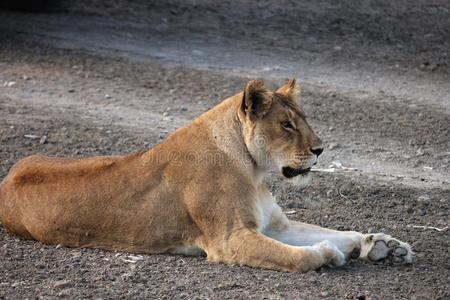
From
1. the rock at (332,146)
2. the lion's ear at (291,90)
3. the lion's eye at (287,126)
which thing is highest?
the lion's ear at (291,90)

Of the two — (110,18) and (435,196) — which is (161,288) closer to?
(435,196)

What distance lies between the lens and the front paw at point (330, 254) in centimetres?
548

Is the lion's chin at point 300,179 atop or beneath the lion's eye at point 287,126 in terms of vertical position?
beneath

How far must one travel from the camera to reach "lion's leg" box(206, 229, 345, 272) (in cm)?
543

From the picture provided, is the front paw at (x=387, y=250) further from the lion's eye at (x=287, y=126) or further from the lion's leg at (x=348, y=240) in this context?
the lion's eye at (x=287, y=126)

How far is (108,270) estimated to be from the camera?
5523mm

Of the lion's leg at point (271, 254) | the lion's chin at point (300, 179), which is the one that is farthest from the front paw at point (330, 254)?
the lion's chin at point (300, 179)

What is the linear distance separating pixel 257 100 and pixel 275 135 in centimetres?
23

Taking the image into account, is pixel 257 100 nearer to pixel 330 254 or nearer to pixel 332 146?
pixel 330 254

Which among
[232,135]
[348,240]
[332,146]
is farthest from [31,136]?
[348,240]

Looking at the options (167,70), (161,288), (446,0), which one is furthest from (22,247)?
(446,0)

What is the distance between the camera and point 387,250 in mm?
5703

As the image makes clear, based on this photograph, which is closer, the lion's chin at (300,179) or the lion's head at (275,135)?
the lion's head at (275,135)

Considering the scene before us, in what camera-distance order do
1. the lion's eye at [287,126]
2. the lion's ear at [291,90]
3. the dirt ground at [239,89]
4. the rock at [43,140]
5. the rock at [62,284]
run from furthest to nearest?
the rock at [43,140] → the lion's ear at [291,90] → the lion's eye at [287,126] → the dirt ground at [239,89] → the rock at [62,284]
